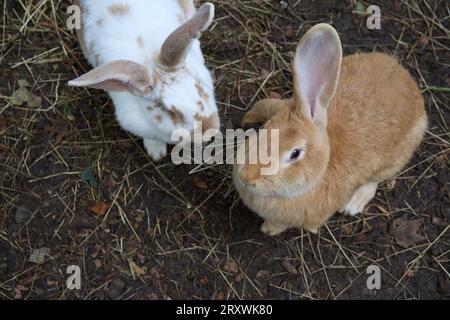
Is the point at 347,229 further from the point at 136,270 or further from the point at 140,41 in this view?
the point at 140,41

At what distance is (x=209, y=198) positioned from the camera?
3.71 metres

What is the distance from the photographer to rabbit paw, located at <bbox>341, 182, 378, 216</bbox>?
12.1ft

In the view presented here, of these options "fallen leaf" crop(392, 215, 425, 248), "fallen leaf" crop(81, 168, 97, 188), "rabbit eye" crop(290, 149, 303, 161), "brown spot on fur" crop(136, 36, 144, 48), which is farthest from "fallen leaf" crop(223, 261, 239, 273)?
"brown spot on fur" crop(136, 36, 144, 48)

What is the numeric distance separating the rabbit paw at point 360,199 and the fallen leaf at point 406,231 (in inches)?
11.3

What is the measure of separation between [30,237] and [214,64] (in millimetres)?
1801

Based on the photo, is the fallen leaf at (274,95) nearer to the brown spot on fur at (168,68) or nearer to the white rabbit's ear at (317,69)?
the brown spot on fur at (168,68)

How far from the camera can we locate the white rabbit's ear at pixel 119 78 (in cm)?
258

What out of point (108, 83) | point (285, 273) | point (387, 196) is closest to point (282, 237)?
point (285, 273)

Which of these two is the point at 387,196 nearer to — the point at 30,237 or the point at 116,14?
the point at 116,14

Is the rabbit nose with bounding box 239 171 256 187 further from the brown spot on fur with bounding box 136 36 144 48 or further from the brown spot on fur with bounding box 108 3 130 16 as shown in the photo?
the brown spot on fur with bounding box 108 3 130 16

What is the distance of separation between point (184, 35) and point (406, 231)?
217 cm

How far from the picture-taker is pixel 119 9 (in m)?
3.20

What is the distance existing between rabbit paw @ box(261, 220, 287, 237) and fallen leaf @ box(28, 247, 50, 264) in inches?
57.9
